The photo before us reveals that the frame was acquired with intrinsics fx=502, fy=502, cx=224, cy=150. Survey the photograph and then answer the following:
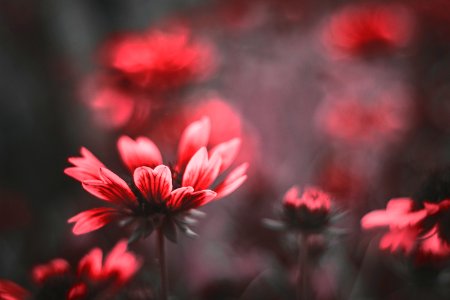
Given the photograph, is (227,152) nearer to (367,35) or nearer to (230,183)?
(230,183)

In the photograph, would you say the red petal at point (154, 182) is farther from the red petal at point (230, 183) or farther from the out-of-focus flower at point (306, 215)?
the out-of-focus flower at point (306, 215)

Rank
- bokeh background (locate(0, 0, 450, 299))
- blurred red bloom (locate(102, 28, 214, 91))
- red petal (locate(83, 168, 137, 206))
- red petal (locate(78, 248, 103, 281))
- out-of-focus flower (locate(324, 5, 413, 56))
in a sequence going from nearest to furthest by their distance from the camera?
red petal (locate(83, 168, 137, 206)), red petal (locate(78, 248, 103, 281)), bokeh background (locate(0, 0, 450, 299)), blurred red bloom (locate(102, 28, 214, 91)), out-of-focus flower (locate(324, 5, 413, 56))

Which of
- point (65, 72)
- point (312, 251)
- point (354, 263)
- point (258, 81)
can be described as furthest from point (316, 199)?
point (258, 81)

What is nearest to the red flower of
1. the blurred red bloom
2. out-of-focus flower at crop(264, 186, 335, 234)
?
out-of-focus flower at crop(264, 186, 335, 234)

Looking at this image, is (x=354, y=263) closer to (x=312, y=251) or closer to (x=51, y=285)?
(x=312, y=251)

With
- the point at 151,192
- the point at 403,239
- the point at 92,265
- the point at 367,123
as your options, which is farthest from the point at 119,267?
the point at 367,123

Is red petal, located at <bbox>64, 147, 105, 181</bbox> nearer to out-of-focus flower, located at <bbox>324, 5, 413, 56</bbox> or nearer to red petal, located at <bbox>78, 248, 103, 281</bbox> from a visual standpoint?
red petal, located at <bbox>78, 248, 103, 281</bbox>
